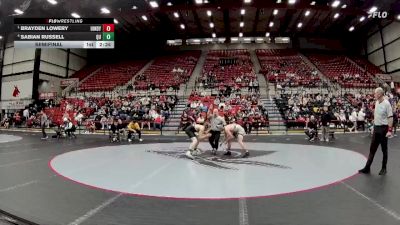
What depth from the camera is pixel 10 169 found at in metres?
6.21

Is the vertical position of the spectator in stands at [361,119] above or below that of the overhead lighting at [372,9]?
below

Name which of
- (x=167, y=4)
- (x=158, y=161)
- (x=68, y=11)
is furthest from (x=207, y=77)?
(x=158, y=161)

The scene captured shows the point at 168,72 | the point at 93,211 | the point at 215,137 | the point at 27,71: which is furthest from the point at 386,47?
the point at 27,71

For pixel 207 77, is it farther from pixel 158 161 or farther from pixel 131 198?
A: pixel 131 198

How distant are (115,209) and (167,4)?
20.3 metres

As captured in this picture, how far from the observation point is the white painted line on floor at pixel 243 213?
10.5 ft

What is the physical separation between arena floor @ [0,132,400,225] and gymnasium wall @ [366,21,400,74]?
25.2 meters

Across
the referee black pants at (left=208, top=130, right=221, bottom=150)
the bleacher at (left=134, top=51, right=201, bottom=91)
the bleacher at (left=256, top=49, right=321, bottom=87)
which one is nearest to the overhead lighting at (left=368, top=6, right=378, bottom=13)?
the bleacher at (left=256, top=49, right=321, bottom=87)

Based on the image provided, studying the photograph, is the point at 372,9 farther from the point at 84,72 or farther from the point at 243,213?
the point at 84,72

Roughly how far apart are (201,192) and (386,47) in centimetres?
3106
